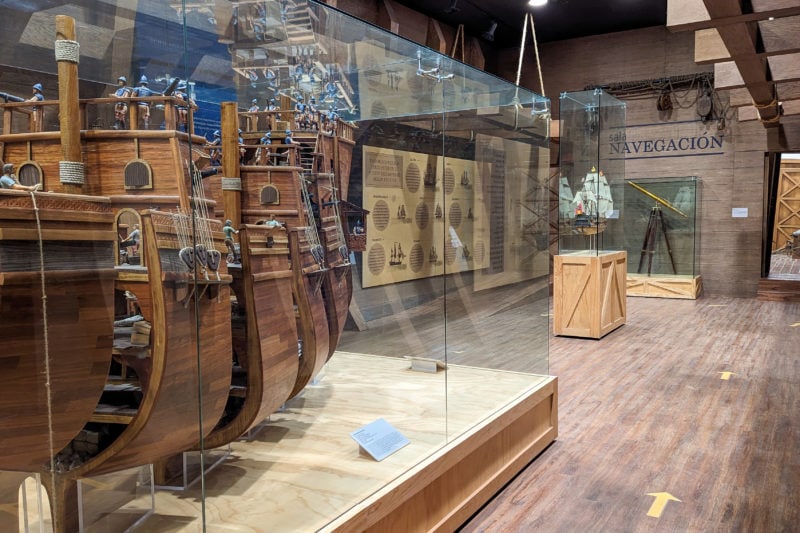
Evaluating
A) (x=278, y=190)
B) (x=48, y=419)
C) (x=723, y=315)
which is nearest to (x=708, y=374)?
(x=723, y=315)

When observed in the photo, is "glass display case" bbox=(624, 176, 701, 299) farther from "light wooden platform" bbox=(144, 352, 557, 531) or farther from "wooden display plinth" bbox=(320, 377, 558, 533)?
"light wooden platform" bbox=(144, 352, 557, 531)

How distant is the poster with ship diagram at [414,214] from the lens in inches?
89.5

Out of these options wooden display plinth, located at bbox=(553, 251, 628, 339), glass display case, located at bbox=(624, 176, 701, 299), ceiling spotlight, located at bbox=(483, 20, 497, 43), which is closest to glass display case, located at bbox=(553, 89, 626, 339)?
wooden display plinth, located at bbox=(553, 251, 628, 339)

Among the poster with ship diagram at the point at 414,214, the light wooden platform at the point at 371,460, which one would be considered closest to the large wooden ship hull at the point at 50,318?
the light wooden platform at the point at 371,460

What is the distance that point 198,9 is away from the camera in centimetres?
147

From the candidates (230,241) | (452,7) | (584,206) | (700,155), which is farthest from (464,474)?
(700,155)

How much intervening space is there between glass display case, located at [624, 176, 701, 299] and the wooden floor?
10.9 ft

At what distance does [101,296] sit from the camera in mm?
1276

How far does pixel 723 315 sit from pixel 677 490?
5.96 meters

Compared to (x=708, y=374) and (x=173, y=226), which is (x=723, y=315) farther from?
(x=173, y=226)

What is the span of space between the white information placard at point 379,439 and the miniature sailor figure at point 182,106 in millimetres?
1167

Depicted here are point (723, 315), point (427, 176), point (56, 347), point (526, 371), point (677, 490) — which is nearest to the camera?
point (56, 347)

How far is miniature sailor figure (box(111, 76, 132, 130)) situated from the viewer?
1.39 m

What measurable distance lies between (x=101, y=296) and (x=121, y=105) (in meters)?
0.42
